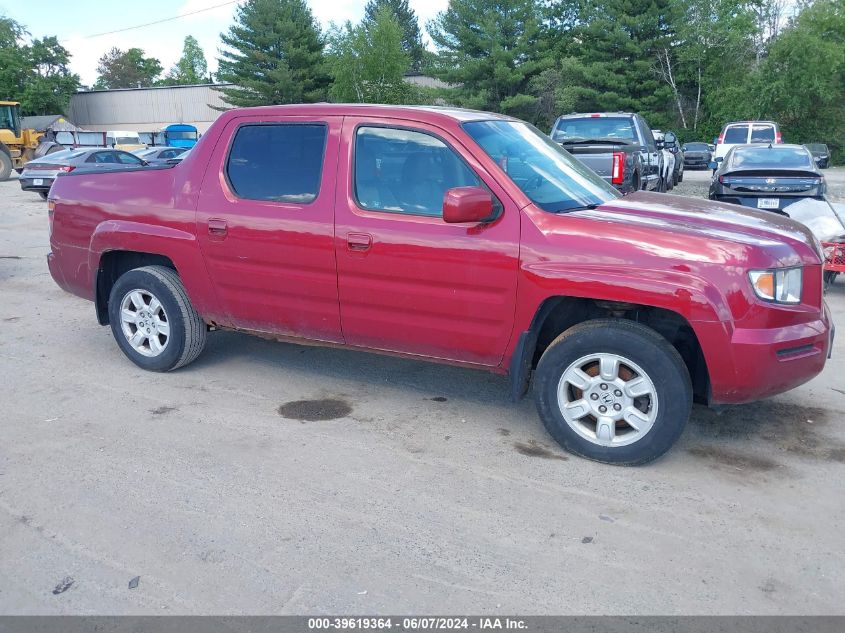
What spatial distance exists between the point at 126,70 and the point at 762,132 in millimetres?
88517

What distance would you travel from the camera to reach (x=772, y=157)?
12023mm

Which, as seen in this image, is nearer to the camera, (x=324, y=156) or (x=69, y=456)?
(x=69, y=456)

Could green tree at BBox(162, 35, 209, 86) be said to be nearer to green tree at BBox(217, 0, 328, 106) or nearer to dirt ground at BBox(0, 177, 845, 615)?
green tree at BBox(217, 0, 328, 106)

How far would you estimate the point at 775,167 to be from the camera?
11438mm

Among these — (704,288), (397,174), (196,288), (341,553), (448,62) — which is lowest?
(341,553)

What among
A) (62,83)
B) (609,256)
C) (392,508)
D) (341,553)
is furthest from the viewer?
(62,83)

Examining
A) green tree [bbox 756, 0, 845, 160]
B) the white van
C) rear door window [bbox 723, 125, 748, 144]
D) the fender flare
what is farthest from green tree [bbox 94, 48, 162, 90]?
the fender flare

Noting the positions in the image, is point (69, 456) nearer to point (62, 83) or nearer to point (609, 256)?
point (609, 256)

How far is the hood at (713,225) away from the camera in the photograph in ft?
13.1

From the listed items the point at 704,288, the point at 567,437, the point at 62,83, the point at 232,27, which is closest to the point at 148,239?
the point at 567,437

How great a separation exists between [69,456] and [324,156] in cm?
230

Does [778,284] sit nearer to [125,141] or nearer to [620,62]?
[125,141]

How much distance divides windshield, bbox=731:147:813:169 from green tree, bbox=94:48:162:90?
96580 mm

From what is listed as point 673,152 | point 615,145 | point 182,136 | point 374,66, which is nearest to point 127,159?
point 615,145
